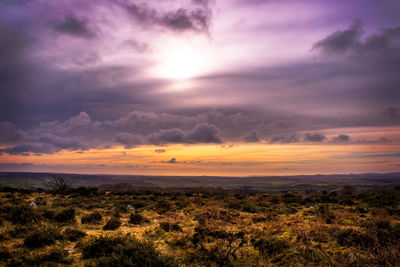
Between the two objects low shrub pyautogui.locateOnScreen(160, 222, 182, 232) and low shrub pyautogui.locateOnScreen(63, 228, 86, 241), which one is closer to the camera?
low shrub pyautogui.locateOnScreen(63, 228, 86, 241)

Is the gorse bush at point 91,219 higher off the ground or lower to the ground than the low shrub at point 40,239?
lower

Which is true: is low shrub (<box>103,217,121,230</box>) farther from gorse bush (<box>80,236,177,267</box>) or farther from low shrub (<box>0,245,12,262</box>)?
low shrub (<box>0,245,12,262</box>)

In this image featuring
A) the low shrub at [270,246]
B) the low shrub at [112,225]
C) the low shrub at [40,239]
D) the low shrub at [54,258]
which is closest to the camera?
the low shrub at [54,258]

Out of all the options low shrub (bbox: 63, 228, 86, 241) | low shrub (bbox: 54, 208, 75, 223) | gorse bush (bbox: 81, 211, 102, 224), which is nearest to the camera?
low shrub (bbox: 63, 228, 86, 241)

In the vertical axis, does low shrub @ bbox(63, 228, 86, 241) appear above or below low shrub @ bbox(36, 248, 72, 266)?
below

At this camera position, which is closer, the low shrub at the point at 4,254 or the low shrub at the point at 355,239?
the low shrub at the point at 4,254

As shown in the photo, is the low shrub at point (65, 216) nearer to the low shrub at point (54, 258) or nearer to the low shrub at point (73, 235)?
the low shrub at point (73, 235)

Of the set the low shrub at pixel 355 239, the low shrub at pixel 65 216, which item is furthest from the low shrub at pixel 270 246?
the low shrub at pixel 65 216

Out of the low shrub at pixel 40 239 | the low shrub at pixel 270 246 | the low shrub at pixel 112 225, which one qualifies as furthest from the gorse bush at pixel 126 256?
the low shrub at pixel 112 225

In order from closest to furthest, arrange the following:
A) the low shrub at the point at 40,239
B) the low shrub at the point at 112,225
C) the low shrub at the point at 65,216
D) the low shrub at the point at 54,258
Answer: the low shrub at the point at 54,258
the low shrub at the point at 40,239
the low shrub at the point at 112,225
the low shrub at the point at 65,216

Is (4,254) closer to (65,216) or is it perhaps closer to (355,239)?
(65,216)

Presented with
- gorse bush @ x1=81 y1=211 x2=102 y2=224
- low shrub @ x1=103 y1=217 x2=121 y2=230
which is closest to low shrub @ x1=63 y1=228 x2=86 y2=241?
low shrub @ x1=103 y1=217 x2=121 y2=230

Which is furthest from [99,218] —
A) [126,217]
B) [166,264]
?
[166,264]

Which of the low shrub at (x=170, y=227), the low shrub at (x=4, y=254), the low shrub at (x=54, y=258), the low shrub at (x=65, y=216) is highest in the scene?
the low shrub at (x=4, y=254)
